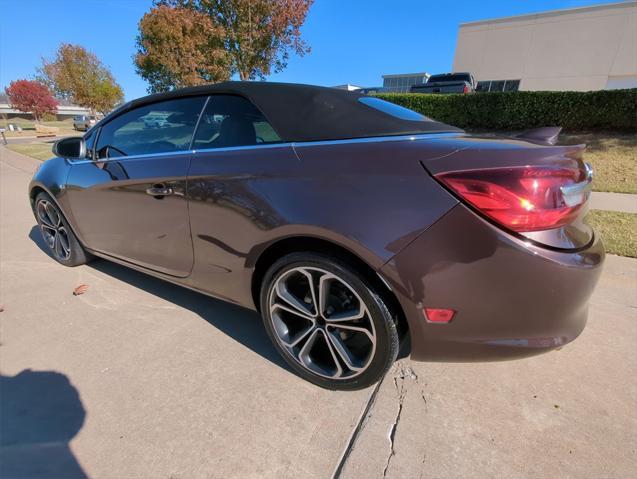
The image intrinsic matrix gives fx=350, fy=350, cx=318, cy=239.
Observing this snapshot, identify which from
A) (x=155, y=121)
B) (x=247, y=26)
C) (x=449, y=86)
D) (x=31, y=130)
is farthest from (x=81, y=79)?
(x=155, y=121)

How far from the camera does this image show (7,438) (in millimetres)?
1616

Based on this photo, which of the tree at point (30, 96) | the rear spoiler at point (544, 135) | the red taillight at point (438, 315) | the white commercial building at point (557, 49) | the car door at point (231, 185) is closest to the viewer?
the red taillight at point (438, 315)

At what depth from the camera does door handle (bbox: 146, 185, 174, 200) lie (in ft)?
6.95

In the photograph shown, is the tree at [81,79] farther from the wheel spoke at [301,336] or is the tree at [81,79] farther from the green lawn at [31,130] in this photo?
the wheel spoke at [301,336]

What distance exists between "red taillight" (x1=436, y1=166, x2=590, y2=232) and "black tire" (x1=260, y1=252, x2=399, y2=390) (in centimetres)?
56

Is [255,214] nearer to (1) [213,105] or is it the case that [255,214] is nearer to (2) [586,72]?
(1) [213,105]

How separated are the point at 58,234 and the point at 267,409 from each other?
9.63 feet

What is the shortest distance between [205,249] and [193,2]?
47.9ft

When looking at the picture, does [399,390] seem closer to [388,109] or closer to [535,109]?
[388,109]

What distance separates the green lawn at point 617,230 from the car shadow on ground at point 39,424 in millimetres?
4427

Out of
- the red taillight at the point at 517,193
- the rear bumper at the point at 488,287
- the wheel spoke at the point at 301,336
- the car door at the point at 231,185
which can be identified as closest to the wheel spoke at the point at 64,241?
the car door at the point at 231,185

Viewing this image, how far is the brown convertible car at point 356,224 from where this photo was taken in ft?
4.30

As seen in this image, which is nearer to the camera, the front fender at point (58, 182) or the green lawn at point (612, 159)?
the front fender at point (58, 182)

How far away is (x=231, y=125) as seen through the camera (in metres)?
2.05
